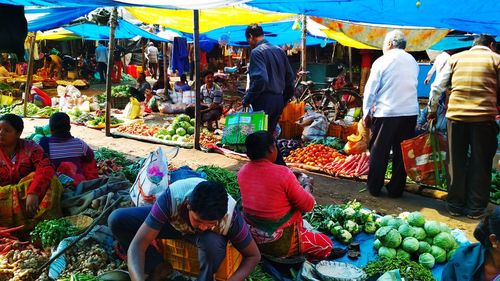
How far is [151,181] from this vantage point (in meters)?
3.06

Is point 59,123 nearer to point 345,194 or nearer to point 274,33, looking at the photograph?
point 345,194

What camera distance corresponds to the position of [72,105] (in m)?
11.8

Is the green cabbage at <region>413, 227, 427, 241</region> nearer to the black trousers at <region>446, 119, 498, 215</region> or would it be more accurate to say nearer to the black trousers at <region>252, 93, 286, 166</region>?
the black trousers at <region>446, 119, 498, 215</region>

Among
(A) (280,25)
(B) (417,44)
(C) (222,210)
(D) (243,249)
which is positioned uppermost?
(A) (280,25)

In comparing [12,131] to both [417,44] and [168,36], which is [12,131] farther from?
[168,36]

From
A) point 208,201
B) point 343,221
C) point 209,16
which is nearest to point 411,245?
point 343,221

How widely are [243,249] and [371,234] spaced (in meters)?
2.04

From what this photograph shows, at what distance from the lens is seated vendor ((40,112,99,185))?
4359 millimetres

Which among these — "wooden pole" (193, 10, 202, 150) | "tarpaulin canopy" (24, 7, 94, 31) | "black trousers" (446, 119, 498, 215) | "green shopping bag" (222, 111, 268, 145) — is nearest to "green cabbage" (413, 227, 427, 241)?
"black trousers" (446, 119, 498, 215)

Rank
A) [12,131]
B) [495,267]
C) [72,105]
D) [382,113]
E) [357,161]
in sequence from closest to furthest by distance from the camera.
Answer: [495,267], [12,131], [382,113], [357,161], [72,105]

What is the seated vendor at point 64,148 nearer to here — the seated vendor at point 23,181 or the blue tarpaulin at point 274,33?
the seated vendor at point 23,181

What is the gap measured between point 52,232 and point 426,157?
13.2 ft

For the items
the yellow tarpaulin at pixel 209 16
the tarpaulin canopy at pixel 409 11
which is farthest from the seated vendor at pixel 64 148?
the yellow tarpaulin at pixel 209 16

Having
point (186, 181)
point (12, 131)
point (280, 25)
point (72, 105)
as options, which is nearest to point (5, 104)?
point (72, 105)
